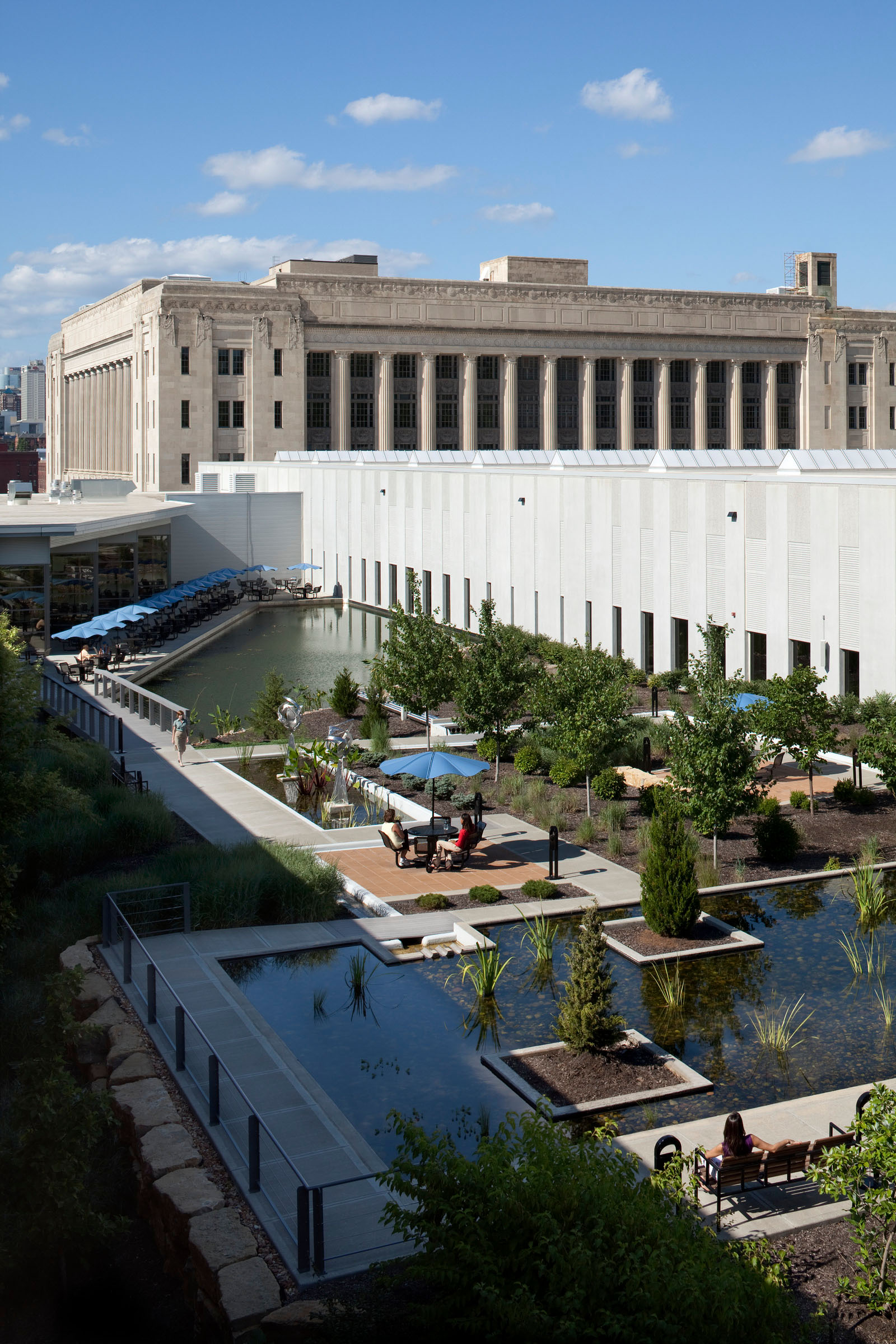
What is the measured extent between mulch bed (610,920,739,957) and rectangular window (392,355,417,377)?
267 feet

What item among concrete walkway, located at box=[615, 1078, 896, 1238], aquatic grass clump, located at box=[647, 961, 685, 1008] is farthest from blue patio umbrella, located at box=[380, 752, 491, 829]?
concrete walkway, located at box=[615, 1078, 896, 1238]

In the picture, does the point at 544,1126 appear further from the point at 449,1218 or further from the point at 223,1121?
the point at 223,1121

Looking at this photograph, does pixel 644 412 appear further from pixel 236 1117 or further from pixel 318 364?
pixel 236 1117

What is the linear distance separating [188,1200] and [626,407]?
94.7 metres

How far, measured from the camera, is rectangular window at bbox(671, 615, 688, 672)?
3816cm

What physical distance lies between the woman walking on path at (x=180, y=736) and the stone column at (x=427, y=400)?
218 feet

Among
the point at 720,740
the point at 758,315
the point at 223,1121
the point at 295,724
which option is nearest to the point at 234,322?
the point at 758,315

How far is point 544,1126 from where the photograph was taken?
9.58 metres

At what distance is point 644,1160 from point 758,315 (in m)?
101

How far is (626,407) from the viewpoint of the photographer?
101 meters

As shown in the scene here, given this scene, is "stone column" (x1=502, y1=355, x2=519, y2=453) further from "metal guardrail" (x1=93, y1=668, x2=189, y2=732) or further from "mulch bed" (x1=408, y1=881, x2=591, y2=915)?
"mulch bed" (x1=408, y1=881, x2=591, y2=915)

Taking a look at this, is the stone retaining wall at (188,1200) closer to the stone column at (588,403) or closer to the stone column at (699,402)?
the stone column at (588,403)

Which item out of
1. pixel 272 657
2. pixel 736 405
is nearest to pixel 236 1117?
pixel 272 657

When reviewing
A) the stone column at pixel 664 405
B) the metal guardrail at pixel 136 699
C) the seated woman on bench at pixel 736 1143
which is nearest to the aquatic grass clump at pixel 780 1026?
the seated woman on bench at pixel 736 1143
